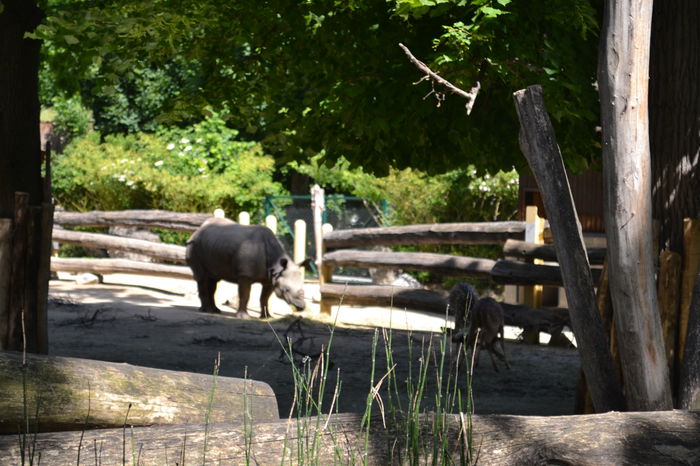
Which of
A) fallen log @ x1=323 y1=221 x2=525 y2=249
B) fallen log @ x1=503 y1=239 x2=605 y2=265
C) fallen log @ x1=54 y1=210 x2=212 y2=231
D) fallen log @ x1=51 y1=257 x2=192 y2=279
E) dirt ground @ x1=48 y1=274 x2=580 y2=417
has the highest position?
fallen log @ x1=54 y1=210 x2=212 y2=231

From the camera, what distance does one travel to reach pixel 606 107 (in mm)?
4570

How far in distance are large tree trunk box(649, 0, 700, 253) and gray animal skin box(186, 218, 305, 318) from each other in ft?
26.0

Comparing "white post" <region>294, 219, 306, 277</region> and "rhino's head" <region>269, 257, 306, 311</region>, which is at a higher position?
"white post" <region>294, 219, 306, 277</region>

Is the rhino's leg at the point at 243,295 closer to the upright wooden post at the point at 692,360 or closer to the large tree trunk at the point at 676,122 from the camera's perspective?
the large tree trunk at the point at 676,122

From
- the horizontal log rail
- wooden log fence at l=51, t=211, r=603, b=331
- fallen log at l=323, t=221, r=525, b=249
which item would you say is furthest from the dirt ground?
fallen log at l=323, t=221, r=525, b=249

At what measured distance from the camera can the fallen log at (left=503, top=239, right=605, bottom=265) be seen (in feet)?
34.1

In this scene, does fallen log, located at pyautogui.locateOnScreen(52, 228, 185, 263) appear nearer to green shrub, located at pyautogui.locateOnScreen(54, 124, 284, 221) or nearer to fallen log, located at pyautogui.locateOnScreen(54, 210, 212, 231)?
fallen log, located at pyautogui.locateOnScreen(54, 210, 212, 231)

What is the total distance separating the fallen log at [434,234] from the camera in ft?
39.0

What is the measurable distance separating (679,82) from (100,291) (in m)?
12.0

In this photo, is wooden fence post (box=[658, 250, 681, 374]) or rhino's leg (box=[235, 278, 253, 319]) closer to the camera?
wooden fence post (box=[658, 250, 681, 374])

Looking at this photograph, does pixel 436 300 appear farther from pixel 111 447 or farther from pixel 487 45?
pixel 111 447

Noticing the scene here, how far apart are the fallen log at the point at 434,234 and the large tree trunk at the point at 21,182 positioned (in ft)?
21.3

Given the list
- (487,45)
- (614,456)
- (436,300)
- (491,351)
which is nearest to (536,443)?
(614,456)

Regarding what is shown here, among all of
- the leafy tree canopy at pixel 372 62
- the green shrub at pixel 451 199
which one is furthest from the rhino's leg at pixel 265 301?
the green shrub at pixel 451 199
